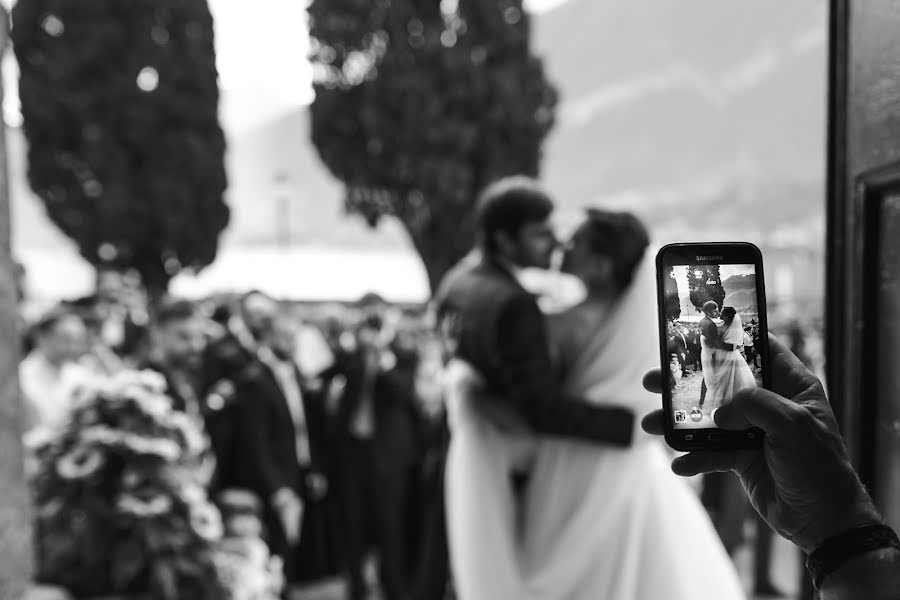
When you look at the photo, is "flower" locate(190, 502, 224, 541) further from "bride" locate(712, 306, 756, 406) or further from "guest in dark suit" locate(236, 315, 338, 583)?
"guest in dark suit" locate(236, 315, 338, 583)

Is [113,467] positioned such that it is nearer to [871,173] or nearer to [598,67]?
[871,173]

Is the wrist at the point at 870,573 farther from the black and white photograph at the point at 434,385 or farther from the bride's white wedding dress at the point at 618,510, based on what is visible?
the bride's white wedding dress at the point at 618,510

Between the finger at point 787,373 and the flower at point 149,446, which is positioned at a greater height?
the finger at point 787,373

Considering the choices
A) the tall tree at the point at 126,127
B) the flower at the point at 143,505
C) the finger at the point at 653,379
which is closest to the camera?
the finger at the point at 653,379

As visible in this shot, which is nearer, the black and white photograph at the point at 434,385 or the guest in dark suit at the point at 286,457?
the black and white photograph at the point at 434,385

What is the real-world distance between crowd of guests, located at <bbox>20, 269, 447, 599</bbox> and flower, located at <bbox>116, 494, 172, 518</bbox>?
7.58 ft

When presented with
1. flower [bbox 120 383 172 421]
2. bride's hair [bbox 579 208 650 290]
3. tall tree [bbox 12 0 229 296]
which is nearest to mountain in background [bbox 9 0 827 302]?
tall tree [bbox 12 0 229 296]

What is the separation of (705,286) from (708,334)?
49mm

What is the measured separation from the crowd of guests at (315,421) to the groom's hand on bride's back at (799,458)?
4.19 meters

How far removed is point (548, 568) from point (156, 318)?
142 inches

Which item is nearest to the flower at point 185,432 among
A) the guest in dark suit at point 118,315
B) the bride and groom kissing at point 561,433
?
the bride and groom kissing at point 561,433

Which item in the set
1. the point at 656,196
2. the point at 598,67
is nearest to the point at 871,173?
the point at 656,196

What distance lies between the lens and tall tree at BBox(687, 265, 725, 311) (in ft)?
3.05

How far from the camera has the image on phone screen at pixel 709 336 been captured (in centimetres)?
92
